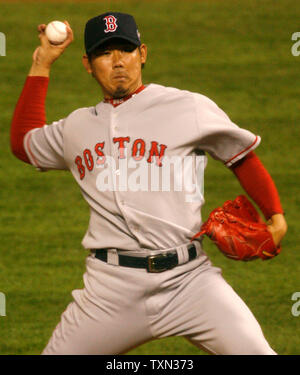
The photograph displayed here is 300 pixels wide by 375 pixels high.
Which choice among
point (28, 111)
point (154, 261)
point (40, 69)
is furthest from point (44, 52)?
point (154, 261)

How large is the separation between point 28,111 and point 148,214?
2.45 ft

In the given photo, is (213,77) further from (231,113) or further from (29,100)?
(29,100)

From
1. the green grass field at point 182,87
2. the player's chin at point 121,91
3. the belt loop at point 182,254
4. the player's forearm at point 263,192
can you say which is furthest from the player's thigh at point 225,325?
the green grass field at point 182,87

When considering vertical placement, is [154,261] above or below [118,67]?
below

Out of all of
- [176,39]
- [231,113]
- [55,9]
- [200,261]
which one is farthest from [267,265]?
[55,9]

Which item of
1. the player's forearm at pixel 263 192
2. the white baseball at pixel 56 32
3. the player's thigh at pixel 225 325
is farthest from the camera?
the white baseball at pixel 56 32

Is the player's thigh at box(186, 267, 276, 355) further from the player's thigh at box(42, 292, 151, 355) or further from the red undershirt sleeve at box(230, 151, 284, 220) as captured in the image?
the red undershirt sleeve at box(230, 151, 284, 220)

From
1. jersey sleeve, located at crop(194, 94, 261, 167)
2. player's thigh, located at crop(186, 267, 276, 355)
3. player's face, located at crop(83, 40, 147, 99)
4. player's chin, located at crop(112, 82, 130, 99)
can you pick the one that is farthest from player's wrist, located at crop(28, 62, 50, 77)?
player's thigh, located at crop(186, 267, 276, 355)

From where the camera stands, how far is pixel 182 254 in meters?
3.74

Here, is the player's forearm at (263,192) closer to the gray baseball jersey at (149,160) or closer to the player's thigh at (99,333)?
the gray baseball jersey at (149,160)

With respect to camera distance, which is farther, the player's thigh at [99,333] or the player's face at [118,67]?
the player's face at [118,67]

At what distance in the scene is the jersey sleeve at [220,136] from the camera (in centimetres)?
373

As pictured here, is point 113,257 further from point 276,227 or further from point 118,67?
point 118,67

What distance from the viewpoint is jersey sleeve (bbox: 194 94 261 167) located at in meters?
3.73
